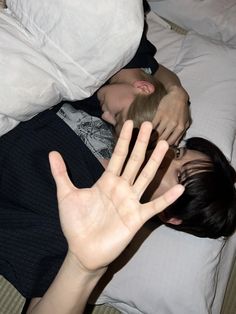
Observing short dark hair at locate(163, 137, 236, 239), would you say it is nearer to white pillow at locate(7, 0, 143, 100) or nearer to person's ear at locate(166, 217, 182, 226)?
person's ear at locate(166, 217, 182, 226)

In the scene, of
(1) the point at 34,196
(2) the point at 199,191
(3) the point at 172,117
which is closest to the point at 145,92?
(3) the point at 172,117

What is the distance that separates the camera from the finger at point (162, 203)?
0.75 m

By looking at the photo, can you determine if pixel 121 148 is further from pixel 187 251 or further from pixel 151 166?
pixel 187 251

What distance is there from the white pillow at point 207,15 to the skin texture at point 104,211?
1197 mm

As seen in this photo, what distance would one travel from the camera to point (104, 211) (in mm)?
776

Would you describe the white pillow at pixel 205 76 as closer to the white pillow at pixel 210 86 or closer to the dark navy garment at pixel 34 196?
the white pillow at pixel 210 86

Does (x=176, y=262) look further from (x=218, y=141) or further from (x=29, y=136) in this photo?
(x=29, y=136)

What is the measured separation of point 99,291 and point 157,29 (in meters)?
1.17

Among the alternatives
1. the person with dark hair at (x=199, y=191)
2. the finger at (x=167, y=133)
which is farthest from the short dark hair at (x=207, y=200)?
the finger at (x=167, y=133)

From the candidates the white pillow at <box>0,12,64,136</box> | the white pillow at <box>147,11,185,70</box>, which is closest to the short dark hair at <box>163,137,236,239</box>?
the white pillow at <box>0,12,64,136</box>

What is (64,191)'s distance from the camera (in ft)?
2.60

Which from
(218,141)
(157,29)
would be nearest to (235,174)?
(218,141)

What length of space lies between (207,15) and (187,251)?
1.10m

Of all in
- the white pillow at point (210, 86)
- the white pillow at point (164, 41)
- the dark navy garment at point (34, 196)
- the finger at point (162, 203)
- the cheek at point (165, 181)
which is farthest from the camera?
the white pillow at point (164, 41)
